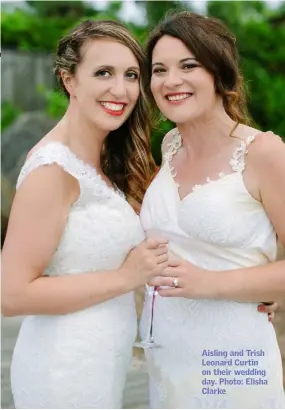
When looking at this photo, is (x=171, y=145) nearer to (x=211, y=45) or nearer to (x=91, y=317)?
(x=211, y=45)

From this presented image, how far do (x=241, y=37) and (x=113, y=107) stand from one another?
9.10 metres

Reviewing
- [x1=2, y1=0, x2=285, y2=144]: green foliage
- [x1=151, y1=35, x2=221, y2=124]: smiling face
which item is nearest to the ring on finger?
[x1=151, y1=35, x2=221, y2=124]: smiling face

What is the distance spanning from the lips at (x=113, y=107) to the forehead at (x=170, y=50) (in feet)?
0.71

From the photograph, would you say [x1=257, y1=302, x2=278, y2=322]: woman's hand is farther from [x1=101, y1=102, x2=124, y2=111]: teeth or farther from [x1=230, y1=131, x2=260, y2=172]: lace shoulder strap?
[x1=101, y1=102, x2=124, y2=111]: teeth

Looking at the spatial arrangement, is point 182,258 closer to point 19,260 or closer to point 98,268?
point 98,268

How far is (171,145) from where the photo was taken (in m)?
3.21

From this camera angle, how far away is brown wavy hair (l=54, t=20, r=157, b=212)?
9.44ft

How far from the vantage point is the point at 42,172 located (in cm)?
263

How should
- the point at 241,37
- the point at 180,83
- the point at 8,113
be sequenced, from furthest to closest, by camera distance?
1. the point at 8,113
2. the point at 241,37
3. the point at 180,83

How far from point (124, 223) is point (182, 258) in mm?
259

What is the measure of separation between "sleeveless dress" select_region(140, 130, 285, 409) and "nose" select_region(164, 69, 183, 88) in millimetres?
332

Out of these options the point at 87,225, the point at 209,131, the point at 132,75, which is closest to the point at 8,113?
the point at 132,75

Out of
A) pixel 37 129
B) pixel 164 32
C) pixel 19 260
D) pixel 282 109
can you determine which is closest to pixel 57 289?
pixel 19 260

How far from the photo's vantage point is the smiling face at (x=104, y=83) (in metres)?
2.81
